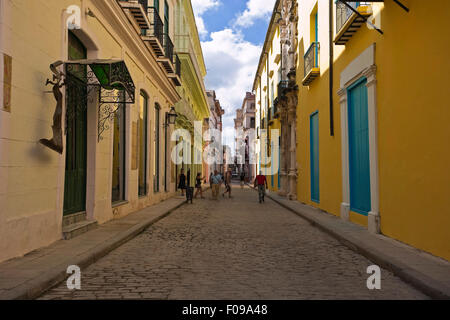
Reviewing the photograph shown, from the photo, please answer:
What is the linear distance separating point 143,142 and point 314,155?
630 centimetres

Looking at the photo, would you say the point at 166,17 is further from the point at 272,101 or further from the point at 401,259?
the point at 401,259

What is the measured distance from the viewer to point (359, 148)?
981 centimetres

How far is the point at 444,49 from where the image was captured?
228 inches

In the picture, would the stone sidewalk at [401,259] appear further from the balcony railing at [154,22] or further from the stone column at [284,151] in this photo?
the stone column at [284,151]

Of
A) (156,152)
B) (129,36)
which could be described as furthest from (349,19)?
(156,152)

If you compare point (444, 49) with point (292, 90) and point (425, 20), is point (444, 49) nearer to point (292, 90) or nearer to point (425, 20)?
point (425, 20)

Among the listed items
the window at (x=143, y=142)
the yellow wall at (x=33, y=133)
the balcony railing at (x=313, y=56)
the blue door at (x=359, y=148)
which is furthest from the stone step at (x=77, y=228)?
the balcony railing at (x=313, y=56)

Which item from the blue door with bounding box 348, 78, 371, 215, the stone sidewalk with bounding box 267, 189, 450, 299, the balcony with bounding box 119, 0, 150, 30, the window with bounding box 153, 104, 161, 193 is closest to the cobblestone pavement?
the stone sidewalk with bounding box 267, 189, 450, 299

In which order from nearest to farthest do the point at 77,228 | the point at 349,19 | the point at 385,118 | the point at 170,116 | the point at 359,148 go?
the point at 77,228
the point at 385,118
the point at 349,19
the point at 359,148
the point at 170,116

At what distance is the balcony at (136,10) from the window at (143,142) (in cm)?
251

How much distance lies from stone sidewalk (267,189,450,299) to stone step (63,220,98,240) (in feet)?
17.0

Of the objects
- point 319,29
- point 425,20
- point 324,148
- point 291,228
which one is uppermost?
point 319,29
